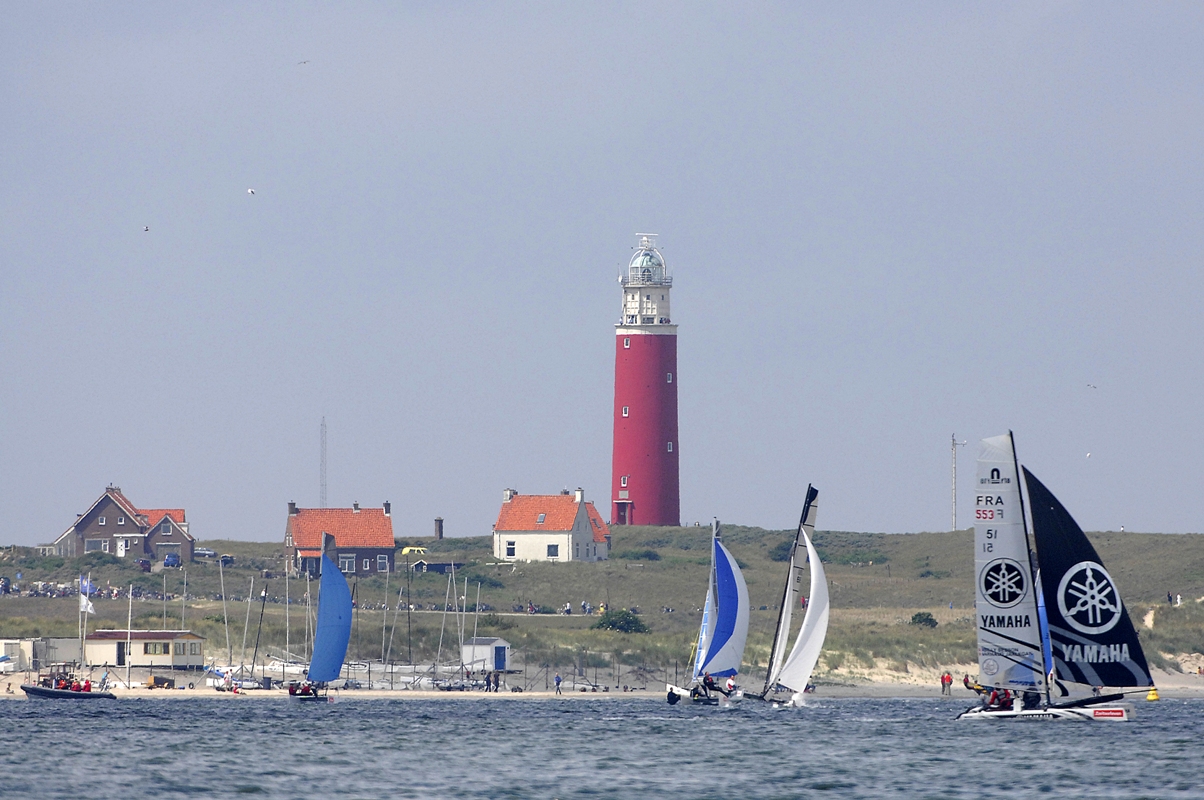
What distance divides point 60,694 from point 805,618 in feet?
77.8

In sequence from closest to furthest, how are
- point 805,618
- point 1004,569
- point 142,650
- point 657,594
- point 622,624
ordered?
point 1004,569
point 805,618
point 142,650
point 622,624
point 657,594

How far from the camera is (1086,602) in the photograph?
44312 millimetres

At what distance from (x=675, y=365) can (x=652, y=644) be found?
32446mm

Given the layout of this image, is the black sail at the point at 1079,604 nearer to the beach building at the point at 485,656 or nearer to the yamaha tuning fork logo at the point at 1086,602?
the yamaha tuning fork logo at the point at 1086,602

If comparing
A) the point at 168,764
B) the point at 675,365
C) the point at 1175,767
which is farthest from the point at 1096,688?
the point at 675,365

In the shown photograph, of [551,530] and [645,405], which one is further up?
[645,405]

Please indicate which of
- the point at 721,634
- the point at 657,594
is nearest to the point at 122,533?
the point at 657,594

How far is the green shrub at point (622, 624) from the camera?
76.8 metres

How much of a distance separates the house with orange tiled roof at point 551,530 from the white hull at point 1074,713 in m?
56.3

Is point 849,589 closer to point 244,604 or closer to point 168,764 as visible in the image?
point 244,604

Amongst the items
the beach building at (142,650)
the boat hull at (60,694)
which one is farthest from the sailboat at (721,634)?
the beach building at (142,650)

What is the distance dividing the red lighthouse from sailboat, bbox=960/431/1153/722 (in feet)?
183

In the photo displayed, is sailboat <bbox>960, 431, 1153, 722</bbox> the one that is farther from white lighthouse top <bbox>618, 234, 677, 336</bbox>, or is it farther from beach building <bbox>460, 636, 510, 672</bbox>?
white lighthouse top <bbox>618, 234, 677, 336</bbox>

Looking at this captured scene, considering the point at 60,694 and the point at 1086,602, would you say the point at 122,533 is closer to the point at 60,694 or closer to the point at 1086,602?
the point at 60,694
